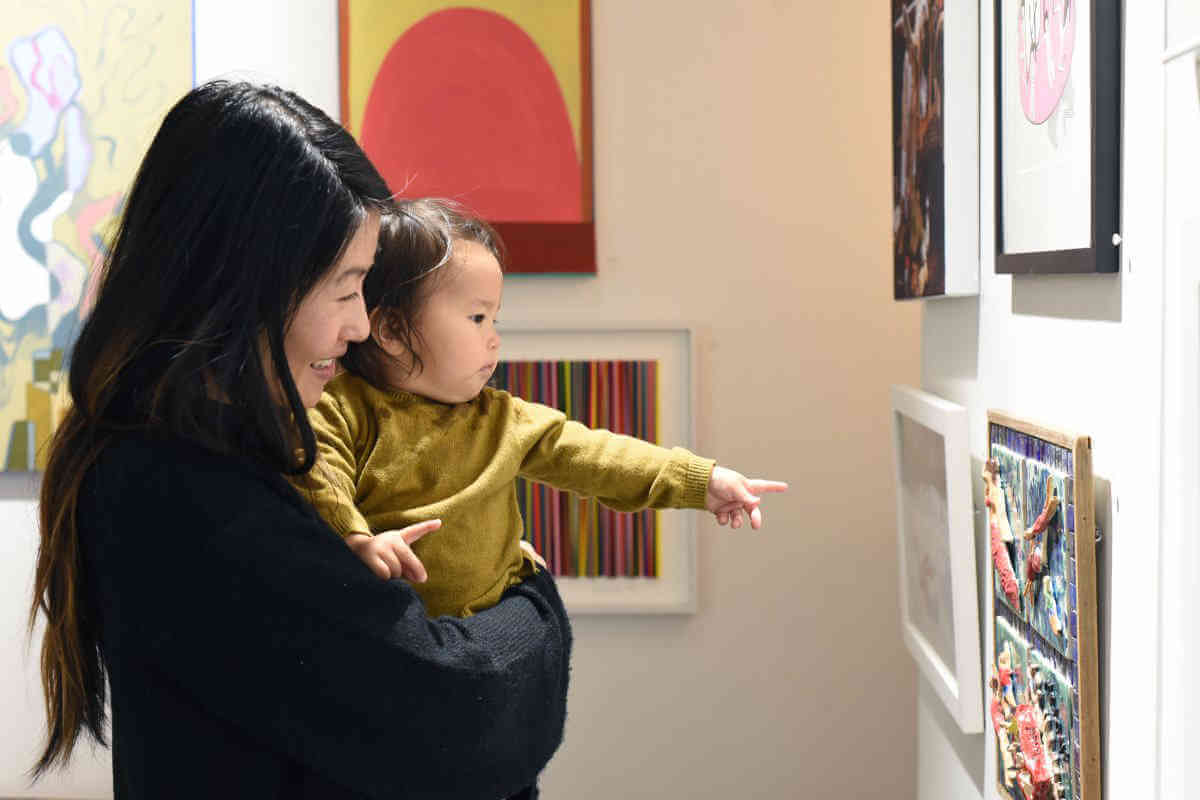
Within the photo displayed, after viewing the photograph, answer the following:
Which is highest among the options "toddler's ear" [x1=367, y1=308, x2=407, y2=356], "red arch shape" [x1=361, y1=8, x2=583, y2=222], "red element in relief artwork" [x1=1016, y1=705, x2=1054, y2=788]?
"red arch shape" [x1=361, y1=8, x2=583, y2=222]

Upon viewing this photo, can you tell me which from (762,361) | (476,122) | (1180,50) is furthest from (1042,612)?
(476,122)

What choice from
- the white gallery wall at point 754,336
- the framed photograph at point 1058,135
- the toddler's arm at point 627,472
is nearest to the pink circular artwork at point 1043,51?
the framed photograph at point 1058,135

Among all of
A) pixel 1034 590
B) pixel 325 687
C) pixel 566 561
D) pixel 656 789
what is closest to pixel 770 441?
pixel 566 561

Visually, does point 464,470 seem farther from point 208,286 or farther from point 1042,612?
point 1042,612

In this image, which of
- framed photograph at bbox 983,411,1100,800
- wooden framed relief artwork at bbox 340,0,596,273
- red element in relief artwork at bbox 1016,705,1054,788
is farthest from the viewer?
wooden framed relief artwork at bbox 340,0,596,273

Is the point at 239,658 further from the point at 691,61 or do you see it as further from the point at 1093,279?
the point at 691,61

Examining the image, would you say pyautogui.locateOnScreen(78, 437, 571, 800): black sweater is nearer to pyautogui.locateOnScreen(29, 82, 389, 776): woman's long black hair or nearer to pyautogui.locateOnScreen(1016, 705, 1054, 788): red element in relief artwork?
pyautogui.locateOnScreen(29, 82, 389, 776): woman's long black hair

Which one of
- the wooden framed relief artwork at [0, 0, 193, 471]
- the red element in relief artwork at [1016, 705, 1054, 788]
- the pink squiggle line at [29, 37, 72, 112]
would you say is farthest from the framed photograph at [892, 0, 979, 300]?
the pink squiggle line at [29, 37, 72, 112]

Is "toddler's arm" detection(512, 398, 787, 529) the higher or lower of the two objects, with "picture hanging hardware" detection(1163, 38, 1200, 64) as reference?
lower

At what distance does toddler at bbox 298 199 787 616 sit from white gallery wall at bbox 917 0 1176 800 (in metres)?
0.40

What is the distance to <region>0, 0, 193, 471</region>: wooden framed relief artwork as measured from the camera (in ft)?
7.87

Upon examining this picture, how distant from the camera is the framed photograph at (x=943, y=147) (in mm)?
1482

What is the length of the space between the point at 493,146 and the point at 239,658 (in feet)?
5.23

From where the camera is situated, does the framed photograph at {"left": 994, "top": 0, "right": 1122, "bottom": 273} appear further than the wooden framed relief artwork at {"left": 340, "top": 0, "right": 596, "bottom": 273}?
No
